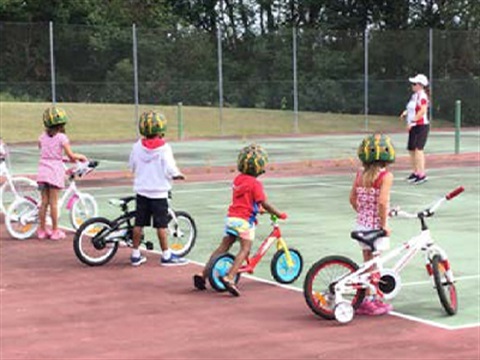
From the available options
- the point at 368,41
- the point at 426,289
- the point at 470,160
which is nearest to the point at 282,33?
the point at 368,41

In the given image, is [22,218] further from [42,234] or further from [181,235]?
[181,235]

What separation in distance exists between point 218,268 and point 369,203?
1.61 metres

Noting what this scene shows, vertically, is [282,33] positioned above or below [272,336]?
above

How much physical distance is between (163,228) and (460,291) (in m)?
3.00

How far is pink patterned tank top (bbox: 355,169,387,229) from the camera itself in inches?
299

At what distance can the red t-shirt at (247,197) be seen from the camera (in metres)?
8.49

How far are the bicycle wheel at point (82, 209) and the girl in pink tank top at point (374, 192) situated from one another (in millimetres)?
5212

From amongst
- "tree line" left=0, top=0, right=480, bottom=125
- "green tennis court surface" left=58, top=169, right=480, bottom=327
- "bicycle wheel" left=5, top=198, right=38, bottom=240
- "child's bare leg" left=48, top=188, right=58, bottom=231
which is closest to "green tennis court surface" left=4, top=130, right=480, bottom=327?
"green tennis court surface" left=58, top=169, right=480, bottom=327

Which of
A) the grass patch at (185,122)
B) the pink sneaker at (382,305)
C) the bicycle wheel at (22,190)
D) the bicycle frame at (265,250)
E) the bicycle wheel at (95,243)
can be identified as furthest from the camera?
the grass patch at (185,122)

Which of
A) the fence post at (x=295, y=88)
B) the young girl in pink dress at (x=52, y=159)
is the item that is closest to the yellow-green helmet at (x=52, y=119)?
the young girl in pink dress at (x=52, y=159)

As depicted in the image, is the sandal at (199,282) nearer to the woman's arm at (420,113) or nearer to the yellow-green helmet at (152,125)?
the yellow-green helmet at (152,125)

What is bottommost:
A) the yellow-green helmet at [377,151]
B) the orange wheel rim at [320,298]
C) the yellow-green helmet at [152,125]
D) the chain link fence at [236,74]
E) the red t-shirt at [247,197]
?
the orange wheel rim at [320,298]

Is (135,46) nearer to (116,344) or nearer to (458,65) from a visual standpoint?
(458,65)

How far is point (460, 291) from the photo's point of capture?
8492 millimetres
